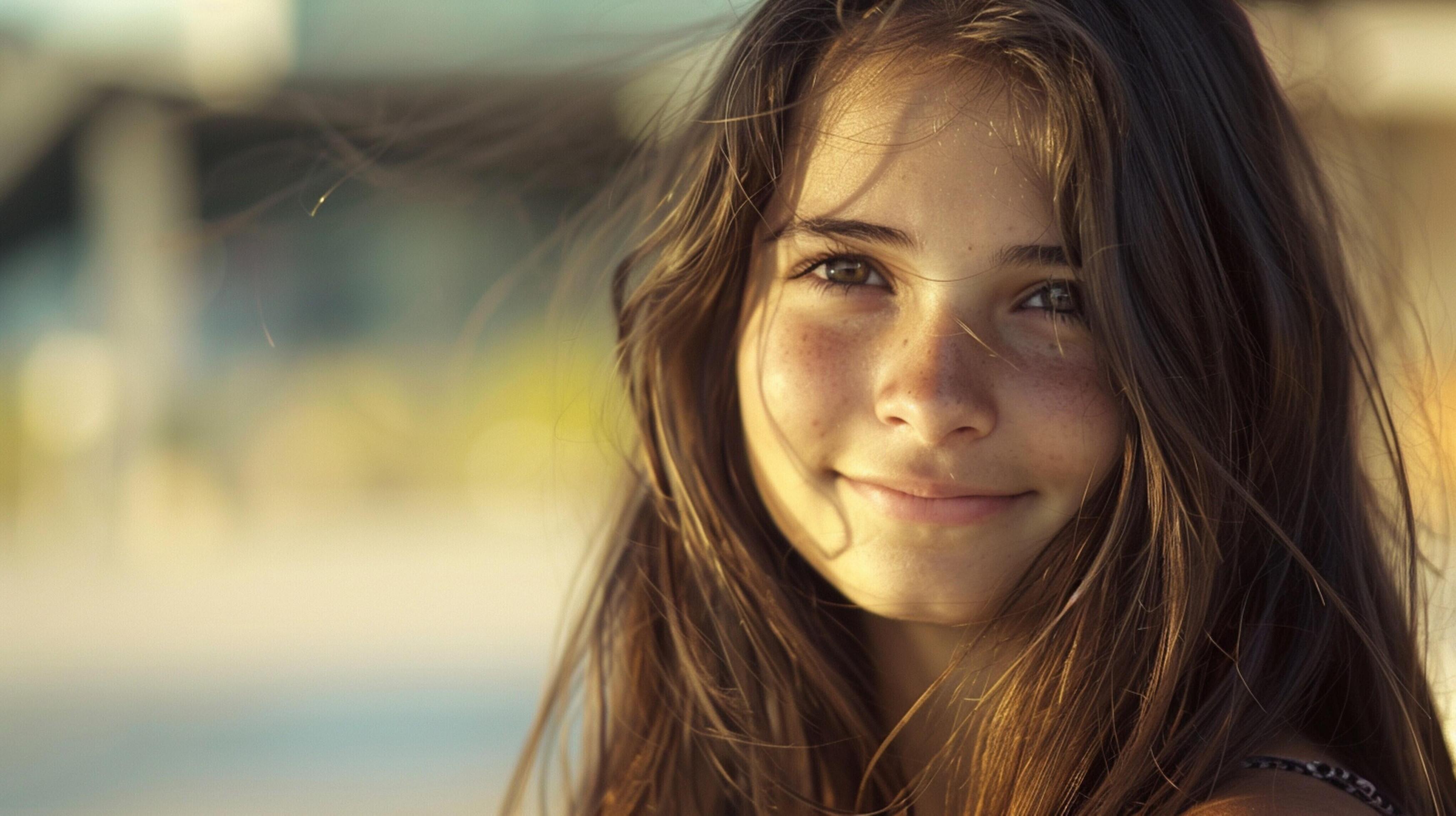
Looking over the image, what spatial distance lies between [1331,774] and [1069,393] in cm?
48

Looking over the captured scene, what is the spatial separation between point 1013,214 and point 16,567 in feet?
31.9

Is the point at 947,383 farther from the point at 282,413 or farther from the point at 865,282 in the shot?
the point at 282,413

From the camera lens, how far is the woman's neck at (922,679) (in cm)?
162

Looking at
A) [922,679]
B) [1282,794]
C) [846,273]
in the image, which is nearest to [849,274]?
[846,273]

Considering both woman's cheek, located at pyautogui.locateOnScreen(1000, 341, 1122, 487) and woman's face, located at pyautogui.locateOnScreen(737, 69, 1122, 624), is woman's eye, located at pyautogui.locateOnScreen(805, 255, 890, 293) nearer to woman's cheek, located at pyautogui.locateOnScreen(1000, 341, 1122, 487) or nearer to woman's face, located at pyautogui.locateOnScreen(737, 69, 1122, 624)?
woman's face, located at pyautogui.locateOnScreen(737, 69, 1122, 624)

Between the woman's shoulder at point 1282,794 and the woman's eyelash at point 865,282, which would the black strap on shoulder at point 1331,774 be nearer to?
the woman's shoulder at point 1282,794

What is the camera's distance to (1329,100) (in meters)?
2.07

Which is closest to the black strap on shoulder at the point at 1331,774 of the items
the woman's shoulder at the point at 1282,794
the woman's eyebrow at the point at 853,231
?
the woman's shoulder at the point at 1282,794

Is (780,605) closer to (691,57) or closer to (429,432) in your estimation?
(691,57)

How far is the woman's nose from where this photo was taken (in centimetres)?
142

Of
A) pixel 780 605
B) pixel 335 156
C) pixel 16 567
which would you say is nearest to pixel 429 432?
pixel 16 567

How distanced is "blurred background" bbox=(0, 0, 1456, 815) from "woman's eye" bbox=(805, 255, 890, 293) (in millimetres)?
1249

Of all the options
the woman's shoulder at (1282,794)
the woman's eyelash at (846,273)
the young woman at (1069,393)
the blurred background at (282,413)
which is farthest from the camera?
the blurred background at (282,413)

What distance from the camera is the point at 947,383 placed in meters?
1.42
